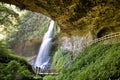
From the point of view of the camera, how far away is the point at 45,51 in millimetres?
28531

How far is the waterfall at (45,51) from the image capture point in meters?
27.2

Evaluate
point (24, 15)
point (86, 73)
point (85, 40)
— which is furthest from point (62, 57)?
point (24, 15)

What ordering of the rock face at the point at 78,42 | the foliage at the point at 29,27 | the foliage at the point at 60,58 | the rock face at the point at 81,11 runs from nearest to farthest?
1. the rock face at the point at 81,11
2. the rock face at the point at 78,42
3. the foliage at the point at 60,58
4. the foliage at the point at 29,27

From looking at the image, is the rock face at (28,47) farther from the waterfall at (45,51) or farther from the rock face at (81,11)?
the rock face at (81,11)

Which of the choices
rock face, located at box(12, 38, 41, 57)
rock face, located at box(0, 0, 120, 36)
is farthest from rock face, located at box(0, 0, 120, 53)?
rock face, located at box(12, 38, 41, 57)

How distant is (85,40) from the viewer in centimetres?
1895

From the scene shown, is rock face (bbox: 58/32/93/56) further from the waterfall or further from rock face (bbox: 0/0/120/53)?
the waterfall

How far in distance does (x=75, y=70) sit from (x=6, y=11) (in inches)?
369

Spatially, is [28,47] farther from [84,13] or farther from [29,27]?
[84,13]

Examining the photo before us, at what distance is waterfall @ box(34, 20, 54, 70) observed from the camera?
27.2 m

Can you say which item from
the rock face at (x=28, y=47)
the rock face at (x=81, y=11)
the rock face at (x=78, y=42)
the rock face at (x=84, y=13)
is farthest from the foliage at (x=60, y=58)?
the rock face at (x=28, y=47)

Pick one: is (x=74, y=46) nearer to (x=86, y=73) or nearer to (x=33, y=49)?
(x=86, y=73)

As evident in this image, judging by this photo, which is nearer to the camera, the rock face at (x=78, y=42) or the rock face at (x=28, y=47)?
the rock face at (x=78, y=42)

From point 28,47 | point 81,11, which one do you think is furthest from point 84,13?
point 28,47
